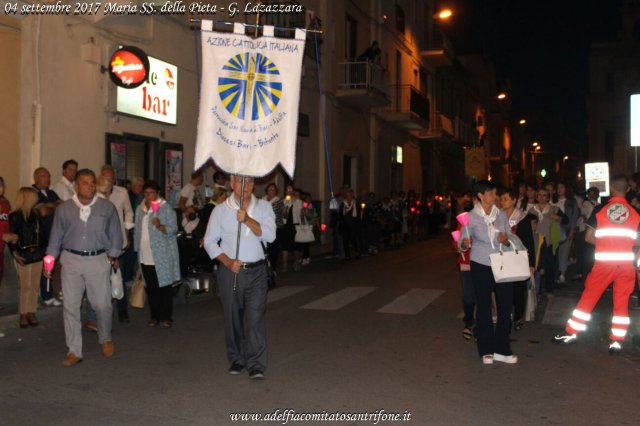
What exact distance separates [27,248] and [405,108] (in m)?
24.7

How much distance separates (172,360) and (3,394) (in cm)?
173

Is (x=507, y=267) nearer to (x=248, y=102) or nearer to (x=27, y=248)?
(x=248, y=102)

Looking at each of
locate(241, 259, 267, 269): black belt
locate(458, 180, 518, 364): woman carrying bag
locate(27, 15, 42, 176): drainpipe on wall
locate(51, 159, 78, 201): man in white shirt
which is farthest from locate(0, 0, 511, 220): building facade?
locate(458, 180, 518, 364): woman carrying bag

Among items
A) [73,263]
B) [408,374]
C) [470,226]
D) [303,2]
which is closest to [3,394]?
[73,263]

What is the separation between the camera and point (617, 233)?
7.73 meters

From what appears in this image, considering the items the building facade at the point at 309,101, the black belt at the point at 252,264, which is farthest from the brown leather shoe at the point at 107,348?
the building facade at the point at 309,101

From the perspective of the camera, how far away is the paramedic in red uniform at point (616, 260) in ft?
25.2

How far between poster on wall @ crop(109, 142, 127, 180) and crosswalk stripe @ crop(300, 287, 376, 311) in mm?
5158

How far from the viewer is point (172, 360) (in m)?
7.33

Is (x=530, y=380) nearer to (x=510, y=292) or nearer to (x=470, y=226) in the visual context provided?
(x=510, y=292)

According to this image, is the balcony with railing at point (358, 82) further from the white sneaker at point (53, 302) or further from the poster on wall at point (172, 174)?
the white sneaker at point (53, 302)

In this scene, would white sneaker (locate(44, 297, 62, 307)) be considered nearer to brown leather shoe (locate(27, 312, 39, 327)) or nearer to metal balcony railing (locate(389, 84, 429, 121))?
brown leather shoe (locate(27, 312, 39, 327))

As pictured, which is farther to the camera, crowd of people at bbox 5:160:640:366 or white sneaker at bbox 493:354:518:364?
white sneaker at bbox 493:354:518:364

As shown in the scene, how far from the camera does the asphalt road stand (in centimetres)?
562
